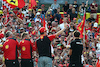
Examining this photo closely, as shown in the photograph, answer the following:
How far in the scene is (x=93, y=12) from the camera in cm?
1381

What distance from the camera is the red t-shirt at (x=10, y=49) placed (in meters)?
7.18

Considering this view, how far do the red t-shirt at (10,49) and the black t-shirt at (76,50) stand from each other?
77.8 inches

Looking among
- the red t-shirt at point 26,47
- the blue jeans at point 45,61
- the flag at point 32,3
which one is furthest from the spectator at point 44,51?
the flag at point 32,3

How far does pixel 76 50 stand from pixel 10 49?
2.24 metres

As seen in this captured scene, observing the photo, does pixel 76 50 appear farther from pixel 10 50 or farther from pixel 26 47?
pixel 10 50

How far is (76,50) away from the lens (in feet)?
21.6

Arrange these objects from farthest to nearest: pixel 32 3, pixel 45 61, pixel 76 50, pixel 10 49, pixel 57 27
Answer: pixel 32 3 < pixel 57 27 < pixel 10 49 < pixel 45 61 < pixel 76 50

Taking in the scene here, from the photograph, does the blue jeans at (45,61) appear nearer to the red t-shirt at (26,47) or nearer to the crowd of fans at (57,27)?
the red t-shirt at (26,47)

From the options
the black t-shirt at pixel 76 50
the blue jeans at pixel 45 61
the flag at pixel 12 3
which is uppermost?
the flag at pixel 12 3

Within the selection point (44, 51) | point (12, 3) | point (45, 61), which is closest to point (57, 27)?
point (12, 3)

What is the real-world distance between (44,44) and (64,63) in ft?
6.17

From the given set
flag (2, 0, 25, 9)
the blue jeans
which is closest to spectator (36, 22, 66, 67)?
the blue jeans

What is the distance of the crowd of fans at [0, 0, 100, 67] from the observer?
29.3 feet

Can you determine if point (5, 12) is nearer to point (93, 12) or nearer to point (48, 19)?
point (48, 19)
